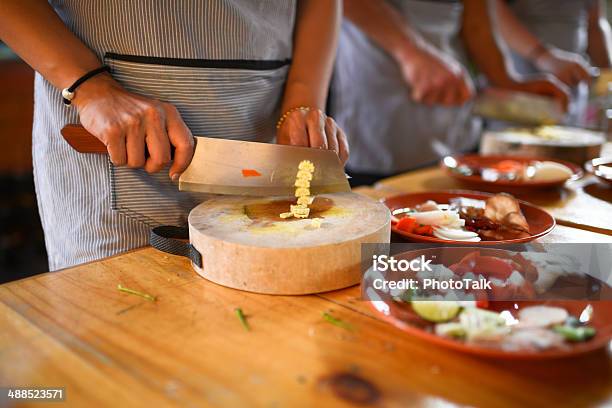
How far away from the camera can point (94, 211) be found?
→ 4.12 feet

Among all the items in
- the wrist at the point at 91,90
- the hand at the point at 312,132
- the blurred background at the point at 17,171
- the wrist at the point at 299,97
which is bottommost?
the blurred background at the point at 17,171

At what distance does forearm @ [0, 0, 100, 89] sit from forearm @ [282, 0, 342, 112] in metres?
0.48

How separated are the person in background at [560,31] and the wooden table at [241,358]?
247 centimetres

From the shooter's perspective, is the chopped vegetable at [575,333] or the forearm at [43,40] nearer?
the chopped vegetable at [575,333]

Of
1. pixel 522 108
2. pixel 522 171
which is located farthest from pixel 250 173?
pixel 522 108

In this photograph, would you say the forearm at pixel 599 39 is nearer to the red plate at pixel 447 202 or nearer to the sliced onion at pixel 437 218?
the red plate at pixel 447 202

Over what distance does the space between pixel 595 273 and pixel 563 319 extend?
27 cm

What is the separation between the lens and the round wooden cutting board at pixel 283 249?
98 centimetres

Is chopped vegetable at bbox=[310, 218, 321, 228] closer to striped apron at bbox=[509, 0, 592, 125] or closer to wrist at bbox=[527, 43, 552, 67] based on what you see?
wrist at bbox=[527, 43, 552, 67]

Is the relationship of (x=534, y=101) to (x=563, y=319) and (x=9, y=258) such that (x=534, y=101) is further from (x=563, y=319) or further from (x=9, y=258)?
(x=9, y=258)

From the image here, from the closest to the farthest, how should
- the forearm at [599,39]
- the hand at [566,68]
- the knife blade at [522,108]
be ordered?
the knife blade at [522,108] < the hand at [566,68] < the forearm at [599,39]

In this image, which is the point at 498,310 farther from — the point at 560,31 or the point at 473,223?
the point at 560,31

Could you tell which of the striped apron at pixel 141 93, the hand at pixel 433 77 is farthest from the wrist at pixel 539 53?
the striped apron at pixel 141 93

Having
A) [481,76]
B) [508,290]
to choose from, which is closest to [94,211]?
[508,290]
